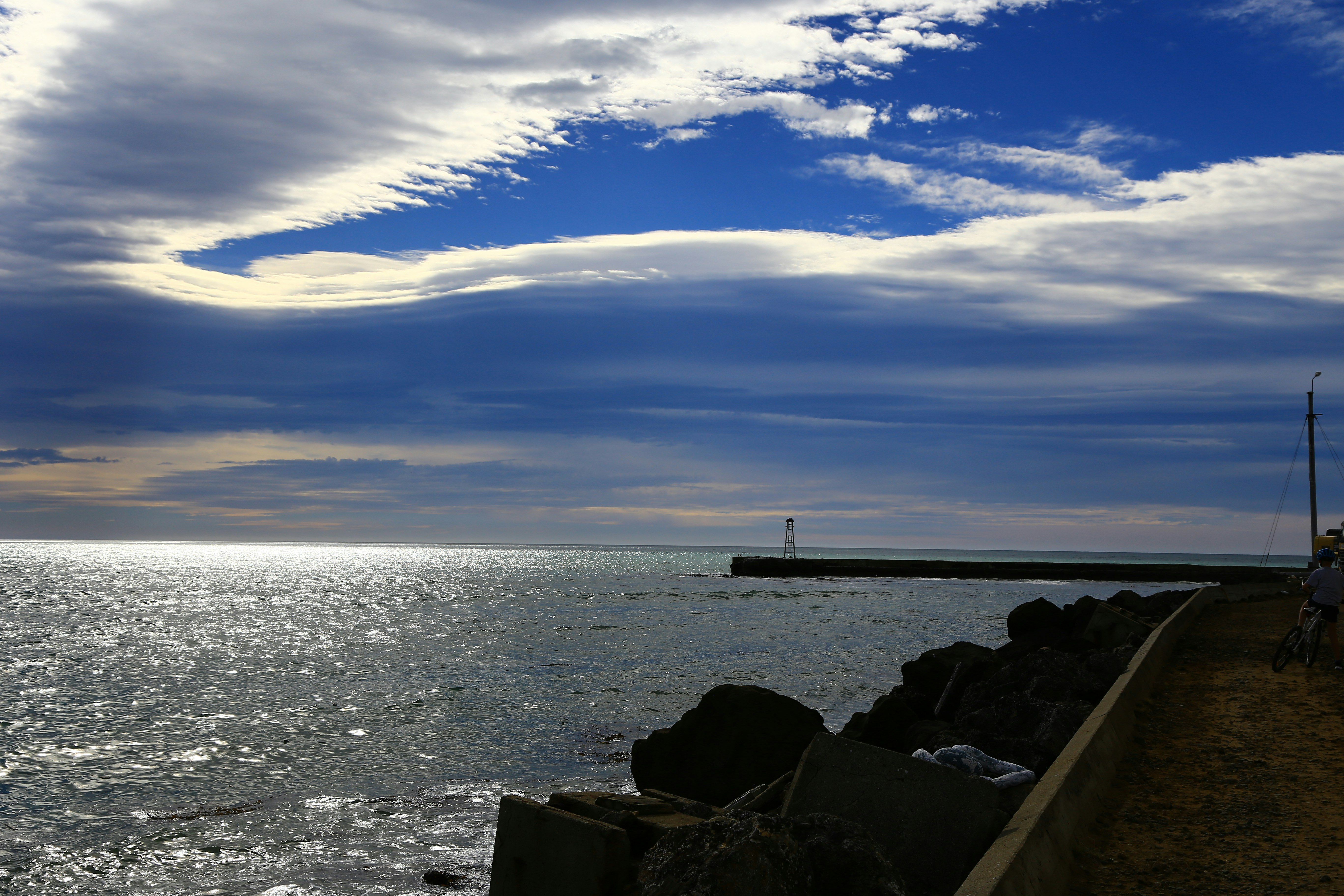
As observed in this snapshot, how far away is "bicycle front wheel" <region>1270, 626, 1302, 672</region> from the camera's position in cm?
1384

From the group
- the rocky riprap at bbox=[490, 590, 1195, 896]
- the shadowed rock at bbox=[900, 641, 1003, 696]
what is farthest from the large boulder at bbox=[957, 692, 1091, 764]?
the shadowed rock at bbox=[900, 641, 1003, 696]

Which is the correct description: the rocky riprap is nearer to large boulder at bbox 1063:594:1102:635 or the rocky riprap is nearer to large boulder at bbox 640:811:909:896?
large boulder at bbox 640:811:909:896

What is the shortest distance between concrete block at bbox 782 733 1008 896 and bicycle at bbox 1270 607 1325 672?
1037 centimetres

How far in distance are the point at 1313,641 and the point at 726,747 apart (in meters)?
9.45

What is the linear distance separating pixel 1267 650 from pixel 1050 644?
404 cm

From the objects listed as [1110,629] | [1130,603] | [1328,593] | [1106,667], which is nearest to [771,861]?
[1106,667]

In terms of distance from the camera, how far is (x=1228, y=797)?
7230 millimetres

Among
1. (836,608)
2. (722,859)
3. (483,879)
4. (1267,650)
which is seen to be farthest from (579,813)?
(836,608)

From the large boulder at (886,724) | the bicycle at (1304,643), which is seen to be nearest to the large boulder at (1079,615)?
the bicycle at (1304,643)

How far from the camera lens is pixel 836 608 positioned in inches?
2167

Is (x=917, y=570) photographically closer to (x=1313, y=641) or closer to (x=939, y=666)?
(x=939, y=666)

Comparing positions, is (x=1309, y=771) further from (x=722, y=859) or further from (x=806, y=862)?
(x=722, y=859)

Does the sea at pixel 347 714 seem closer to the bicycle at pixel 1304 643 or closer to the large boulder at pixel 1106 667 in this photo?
the large boulder at pixel 1106 667

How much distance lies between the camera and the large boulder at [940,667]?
49.1 ft
